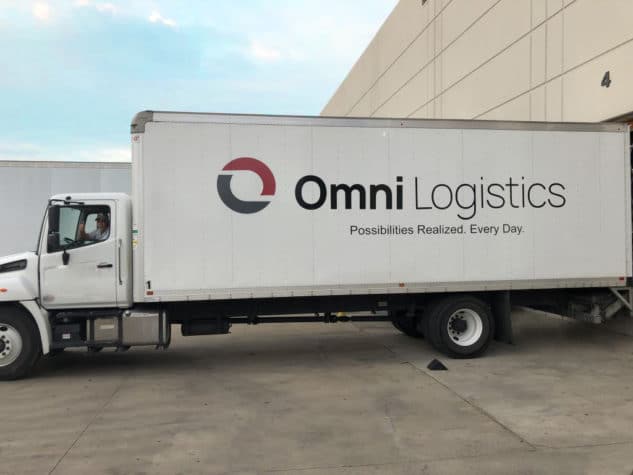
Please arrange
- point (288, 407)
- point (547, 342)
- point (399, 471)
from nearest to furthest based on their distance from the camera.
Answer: point (399, 471) < point (288, 407) < point (547, 342)

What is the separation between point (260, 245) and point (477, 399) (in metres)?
3.42

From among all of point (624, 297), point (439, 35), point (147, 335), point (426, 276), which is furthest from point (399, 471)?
point (439, 35)

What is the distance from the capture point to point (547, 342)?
9.30m

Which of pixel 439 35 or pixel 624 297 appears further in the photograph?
pixel 439 35

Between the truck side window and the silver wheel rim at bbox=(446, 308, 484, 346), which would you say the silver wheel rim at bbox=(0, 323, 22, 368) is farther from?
the silver wheel rim at bbox=(446, 308, 484, 346)

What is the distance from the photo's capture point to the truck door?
7.11 metres

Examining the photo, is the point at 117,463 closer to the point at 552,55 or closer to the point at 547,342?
the point at 547,342

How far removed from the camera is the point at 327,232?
24.5 ft

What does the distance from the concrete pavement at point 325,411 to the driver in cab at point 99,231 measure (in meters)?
1.94

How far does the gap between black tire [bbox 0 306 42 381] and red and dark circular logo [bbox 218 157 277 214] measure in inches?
123

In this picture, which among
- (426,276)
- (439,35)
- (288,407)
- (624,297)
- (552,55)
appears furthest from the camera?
(439,35)

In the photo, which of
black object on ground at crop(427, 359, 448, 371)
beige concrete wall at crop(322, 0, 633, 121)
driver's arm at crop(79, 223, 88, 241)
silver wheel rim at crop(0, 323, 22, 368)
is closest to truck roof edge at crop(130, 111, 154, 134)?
driver's arm at crop(79, 223, 88, 241)

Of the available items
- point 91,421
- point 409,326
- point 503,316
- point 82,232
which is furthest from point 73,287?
point 503,316

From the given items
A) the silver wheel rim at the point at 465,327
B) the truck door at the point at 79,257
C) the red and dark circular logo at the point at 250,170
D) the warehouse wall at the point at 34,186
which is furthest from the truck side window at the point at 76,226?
the warehouse wall at the point at 34,186
